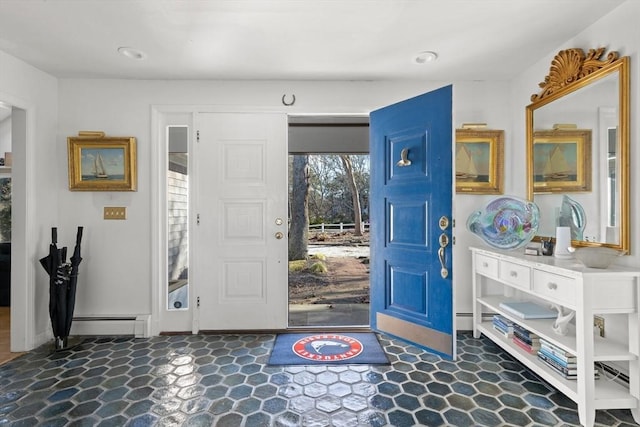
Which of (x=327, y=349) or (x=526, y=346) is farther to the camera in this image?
(x=327, y=349)

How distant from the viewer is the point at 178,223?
9.93 feet

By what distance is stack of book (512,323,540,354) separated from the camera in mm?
2172

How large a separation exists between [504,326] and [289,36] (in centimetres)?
265

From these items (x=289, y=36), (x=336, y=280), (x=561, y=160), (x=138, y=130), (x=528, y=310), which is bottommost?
(x=336, y=280)

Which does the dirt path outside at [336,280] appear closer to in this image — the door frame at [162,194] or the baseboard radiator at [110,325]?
the door frame at [162,194]

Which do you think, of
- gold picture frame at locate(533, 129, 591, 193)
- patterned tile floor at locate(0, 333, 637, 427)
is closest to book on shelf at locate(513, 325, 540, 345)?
patterned tile floor at locate(0, 333, 637, 427)

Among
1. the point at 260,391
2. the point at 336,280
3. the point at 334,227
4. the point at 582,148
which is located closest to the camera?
the point at 260,391

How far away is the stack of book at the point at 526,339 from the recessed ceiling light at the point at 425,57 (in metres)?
2.12

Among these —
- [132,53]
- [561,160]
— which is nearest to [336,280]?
[561,160]

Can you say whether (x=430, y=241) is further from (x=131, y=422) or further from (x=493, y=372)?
(x=131, y=422)

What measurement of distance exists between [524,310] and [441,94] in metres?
1.65

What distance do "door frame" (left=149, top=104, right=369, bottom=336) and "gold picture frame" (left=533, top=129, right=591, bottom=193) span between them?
1.46m

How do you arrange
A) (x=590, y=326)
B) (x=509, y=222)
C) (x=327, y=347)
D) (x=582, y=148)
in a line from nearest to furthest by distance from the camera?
(x=590, y=326), (x=582, y=148), (x=509, y=222), (x=327, y=347)

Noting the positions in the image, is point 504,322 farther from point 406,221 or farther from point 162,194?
point 162,194
